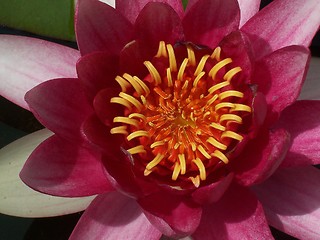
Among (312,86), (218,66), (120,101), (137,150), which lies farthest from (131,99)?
(312,86)

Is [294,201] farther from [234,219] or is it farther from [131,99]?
[131,99]

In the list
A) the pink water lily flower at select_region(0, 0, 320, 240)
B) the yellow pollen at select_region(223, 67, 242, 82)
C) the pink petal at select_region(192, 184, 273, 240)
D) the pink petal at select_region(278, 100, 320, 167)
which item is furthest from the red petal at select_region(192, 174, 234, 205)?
the yellow pollen at select_region(223, 67, 242, 82)

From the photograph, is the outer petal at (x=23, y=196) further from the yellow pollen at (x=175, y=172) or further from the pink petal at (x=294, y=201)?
the pink petal at (x=294, y=201)

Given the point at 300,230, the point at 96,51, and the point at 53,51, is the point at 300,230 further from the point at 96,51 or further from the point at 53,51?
the point at 53,51

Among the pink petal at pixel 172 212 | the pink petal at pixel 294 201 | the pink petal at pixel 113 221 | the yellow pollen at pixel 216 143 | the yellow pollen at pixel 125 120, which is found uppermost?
the yellow pollen at pixel 125 120

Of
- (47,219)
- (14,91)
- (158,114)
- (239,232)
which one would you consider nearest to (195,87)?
(158,114)

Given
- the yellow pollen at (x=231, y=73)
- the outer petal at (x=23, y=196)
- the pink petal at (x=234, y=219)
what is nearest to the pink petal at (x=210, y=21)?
the yellow pollen at (x=231, y=73)
